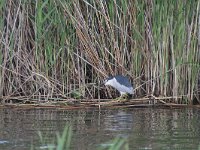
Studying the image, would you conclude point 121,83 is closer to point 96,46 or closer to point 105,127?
point 96,46

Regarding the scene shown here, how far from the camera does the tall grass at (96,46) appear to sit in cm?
859

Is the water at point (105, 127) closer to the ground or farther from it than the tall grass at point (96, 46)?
closer to the ground

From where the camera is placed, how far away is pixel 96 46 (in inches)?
351

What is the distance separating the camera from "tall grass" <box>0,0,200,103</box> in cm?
859

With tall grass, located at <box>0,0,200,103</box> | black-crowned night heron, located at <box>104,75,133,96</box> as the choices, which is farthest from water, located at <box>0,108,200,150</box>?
tall grass, located at <box>0,0,200,103</box>

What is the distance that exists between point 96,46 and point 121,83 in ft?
2.87

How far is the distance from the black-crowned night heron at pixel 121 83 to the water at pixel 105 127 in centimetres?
29

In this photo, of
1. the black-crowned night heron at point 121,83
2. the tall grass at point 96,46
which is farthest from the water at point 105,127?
the tall grass at point 96,46

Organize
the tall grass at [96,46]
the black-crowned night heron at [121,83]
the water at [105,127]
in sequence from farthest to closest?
the tall grass at [96,46] → the black-crowned night heron at [121,83] → the water at [105,127]

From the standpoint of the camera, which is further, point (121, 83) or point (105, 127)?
point (121, 83)

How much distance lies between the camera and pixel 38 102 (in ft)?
28.7

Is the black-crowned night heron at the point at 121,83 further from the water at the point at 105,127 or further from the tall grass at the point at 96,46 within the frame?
the tall grass at the point at 96,46

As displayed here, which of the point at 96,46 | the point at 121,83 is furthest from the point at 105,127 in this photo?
the point at 96,46

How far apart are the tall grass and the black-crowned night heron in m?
0.41
